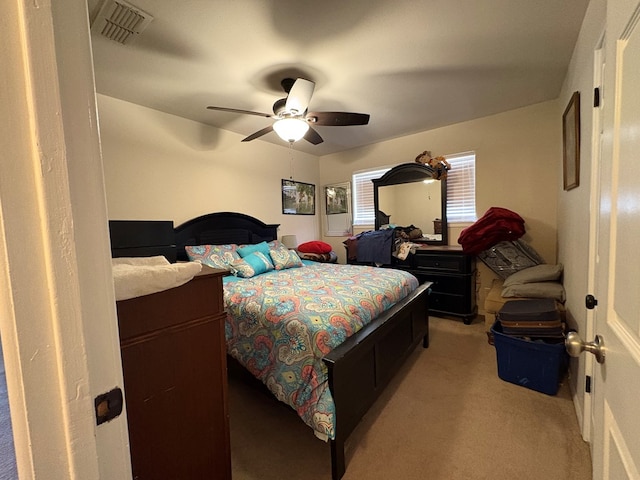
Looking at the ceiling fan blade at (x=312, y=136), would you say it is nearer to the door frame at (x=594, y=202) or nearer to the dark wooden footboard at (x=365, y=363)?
the dark wooden footboard at (x=365, y=363)

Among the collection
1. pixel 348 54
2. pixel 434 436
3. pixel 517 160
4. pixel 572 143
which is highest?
pixel 348 54

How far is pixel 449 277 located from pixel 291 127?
2.52 metres

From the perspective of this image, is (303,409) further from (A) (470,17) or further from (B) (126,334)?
(A) (470,17)

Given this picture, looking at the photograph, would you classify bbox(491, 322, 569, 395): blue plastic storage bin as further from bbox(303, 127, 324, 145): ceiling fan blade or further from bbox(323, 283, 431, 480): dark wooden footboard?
bbox(303, 127, 324, 145): ceiling fan blade

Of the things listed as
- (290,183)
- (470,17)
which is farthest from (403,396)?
(290,183)

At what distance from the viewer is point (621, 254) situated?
610mm

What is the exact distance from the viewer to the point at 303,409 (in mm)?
1489

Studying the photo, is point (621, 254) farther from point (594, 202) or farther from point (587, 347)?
point (594, 202)

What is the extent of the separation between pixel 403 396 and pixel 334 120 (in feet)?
7.48

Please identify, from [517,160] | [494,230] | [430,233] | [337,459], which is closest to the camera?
[337,459]

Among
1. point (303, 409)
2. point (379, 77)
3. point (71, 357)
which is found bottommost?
point (303, 409)

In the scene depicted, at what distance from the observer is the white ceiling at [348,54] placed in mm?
Result: 1694

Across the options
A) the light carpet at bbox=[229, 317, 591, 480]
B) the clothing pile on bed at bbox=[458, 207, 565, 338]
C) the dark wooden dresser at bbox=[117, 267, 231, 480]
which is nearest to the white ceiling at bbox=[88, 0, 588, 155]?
the clothing pile on bed at bbox=[458, 207, 565, 338]

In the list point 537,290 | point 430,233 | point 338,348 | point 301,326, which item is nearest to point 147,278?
point 301,326
